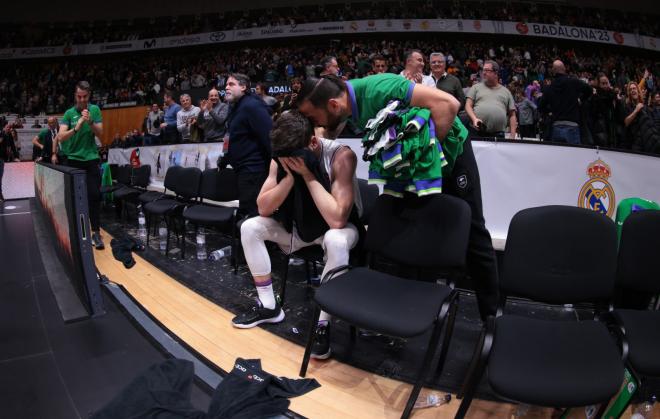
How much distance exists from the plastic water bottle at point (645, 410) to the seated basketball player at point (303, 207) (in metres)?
1.26

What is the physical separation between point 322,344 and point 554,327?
1.04m

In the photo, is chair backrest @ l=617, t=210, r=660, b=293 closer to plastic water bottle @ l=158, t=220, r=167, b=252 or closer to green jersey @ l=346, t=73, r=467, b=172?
green jersey @ l=346, t=73, r=467, b=172

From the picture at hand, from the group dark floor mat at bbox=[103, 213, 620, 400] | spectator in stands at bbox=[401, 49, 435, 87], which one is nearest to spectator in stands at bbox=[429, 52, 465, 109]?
spectator in stands at bbox=[401, 49, 435, 87]

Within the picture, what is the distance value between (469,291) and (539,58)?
15136 mm

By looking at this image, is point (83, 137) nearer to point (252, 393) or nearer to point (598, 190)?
point (252, 393)

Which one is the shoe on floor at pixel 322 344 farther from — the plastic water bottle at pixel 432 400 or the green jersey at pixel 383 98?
the green jersey at pixel 383 98

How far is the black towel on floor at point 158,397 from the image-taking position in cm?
147

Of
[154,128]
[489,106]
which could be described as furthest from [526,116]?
[154,128]

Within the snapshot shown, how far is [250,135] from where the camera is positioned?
3141 mm

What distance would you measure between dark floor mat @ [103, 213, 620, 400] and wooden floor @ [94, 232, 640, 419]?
8cm

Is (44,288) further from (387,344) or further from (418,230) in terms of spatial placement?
(418,230)

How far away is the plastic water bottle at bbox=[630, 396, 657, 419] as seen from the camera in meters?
1.49

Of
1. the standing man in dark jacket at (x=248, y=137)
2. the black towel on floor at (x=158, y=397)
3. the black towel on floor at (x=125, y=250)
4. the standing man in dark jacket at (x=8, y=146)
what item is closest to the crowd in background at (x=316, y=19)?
the standing man in dark jacket at (x=8, y=146)

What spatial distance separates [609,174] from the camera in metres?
2.88
